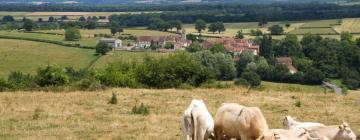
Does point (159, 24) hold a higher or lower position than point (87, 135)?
lower

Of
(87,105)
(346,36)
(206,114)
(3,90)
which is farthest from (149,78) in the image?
(346,36)

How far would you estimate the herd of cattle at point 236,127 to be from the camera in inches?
573

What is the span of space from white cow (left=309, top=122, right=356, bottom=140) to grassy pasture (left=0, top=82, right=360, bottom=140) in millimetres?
5441

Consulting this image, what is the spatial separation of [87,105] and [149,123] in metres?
6.81

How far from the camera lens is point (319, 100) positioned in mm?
31047

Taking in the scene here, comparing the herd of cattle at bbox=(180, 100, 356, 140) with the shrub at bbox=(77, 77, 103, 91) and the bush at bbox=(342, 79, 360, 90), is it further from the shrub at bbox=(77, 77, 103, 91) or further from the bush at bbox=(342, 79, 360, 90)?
the bush at bbox=(342, 79, 360, 90)

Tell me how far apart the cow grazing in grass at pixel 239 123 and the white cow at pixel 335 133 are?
174cm

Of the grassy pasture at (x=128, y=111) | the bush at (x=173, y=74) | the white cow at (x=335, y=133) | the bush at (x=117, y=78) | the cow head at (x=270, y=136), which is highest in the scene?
the cow head at (x=270, y=136)

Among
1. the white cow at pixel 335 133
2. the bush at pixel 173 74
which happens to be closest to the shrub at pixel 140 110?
the white cow at pixel 335 133

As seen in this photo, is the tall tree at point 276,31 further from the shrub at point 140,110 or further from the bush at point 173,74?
the shrub at point 140,110

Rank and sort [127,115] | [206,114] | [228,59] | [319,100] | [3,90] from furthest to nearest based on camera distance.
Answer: [228,59] < [3,90] < [319,100] < [127,115] < [206,114]

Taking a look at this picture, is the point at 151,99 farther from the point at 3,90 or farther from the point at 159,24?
the point at 159,24

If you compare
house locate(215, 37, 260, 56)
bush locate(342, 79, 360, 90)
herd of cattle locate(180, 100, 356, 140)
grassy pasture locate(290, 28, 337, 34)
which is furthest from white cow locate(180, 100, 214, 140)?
grassy pasture locate(290, 28, 337, 34)

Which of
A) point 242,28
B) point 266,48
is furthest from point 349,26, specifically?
point 266,48
